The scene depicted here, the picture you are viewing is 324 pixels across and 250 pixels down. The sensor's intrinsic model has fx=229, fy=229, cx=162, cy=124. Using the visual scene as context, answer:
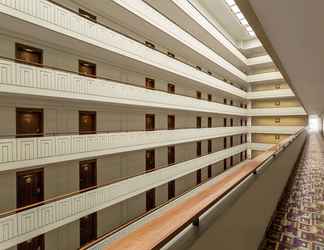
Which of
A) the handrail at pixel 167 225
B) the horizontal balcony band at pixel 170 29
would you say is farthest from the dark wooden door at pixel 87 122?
the handrail at pixel 167 225

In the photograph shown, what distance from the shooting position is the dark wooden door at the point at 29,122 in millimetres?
7289

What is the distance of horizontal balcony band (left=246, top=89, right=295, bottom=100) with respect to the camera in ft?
76.9

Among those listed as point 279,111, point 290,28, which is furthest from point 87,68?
point 279,111

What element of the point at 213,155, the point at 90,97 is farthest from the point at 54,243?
the point at 213,155

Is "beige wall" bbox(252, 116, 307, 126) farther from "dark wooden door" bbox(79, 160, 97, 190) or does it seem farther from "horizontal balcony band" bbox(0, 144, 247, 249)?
"dark wooden door" bbox(79, 160, 97, 190)

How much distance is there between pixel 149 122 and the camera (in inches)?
518

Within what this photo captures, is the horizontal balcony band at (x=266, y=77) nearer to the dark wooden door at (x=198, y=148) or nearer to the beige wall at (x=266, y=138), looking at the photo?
the beige wall at (x=266, y=138)

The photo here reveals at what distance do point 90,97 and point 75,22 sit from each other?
8.34 feet

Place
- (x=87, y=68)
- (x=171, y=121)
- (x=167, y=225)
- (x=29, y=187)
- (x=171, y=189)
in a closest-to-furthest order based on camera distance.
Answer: (x=167, y=225)
(x=29, y=187)
(x=87, y=68)
(x=171, y=189)
(x=171, y=121)

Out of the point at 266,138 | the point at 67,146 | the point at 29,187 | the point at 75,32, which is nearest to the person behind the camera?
the point at 29,187

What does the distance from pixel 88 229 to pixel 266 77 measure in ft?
74.4

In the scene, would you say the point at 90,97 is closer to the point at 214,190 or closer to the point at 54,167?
the point at 54,167

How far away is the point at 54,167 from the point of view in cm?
821

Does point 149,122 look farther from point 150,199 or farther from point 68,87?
point 68,87
